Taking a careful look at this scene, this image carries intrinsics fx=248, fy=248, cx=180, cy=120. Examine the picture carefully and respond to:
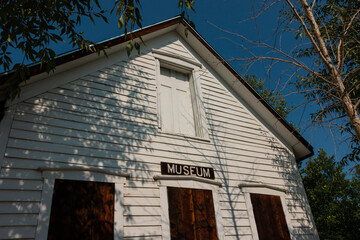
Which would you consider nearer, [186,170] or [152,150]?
[152,150]

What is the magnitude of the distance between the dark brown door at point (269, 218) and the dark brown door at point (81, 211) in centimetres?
389

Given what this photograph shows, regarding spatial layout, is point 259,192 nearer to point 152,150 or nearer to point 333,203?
point 152,150

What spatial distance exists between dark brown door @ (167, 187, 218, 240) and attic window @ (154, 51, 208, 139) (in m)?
1.57

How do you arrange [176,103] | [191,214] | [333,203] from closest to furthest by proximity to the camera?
[191,214] < [176,103] < [333,203]

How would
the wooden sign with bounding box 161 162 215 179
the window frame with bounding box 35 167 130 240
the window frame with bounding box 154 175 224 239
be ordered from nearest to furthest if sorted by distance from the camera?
the window frame with bounding box 35 167 130 240, the window frame with bounding box 154 175 224 239, the wooden sign with bounding box 161 162 215 179

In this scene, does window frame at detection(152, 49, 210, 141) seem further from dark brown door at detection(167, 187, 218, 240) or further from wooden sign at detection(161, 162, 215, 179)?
dark brown door at detection(167, 187, 218, 240)

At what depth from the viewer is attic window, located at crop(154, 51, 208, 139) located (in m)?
6.79

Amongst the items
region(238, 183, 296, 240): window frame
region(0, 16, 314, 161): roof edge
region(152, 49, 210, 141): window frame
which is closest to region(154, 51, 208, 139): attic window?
region(152, 49, 210, 141): window frame

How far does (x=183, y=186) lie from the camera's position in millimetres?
5699

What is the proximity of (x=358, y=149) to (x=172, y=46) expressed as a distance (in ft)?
28.6

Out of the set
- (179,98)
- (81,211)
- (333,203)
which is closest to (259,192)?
(179,98)

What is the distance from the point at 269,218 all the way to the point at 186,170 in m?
2.75

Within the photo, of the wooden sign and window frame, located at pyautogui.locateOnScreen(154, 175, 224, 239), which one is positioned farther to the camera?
the wooden sign

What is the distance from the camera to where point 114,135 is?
5.45 metres
